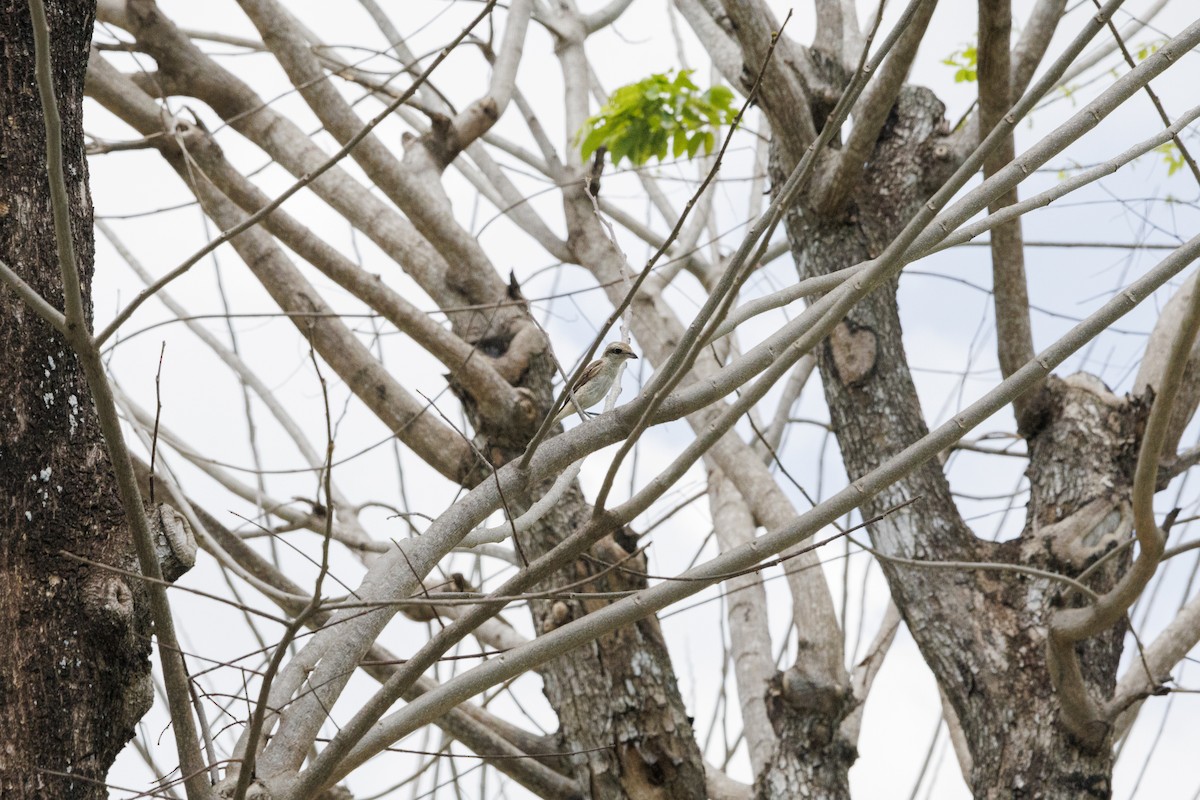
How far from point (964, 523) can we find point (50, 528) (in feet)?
11.1

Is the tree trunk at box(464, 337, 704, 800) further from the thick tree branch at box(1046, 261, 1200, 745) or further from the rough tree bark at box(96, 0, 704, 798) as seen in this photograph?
the thick tree branch at box(1046, 261, 1200, 745)

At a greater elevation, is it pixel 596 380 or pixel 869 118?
pixel 869 118

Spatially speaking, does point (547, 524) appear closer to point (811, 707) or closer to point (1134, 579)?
point (811, 707)

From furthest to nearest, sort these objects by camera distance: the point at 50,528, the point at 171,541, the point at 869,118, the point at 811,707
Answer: the point at 811,707 < the point at 869,118 < the point at 171,541 < the point at 50,528

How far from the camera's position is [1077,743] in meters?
3.73

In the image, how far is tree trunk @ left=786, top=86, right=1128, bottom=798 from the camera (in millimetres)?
3857

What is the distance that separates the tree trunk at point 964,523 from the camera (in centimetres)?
386

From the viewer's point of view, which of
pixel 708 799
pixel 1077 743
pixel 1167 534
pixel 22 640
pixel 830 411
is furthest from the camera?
pixel 830 411

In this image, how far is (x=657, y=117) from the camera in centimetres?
475

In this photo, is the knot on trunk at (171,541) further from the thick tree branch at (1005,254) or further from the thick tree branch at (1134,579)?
the thick tree branch at (1005,254)

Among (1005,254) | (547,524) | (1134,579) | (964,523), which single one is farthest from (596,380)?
(1134,579)

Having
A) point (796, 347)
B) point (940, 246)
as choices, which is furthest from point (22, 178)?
point (940, 246)

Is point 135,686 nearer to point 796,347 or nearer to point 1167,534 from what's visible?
point 796,347

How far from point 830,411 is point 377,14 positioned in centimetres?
337
